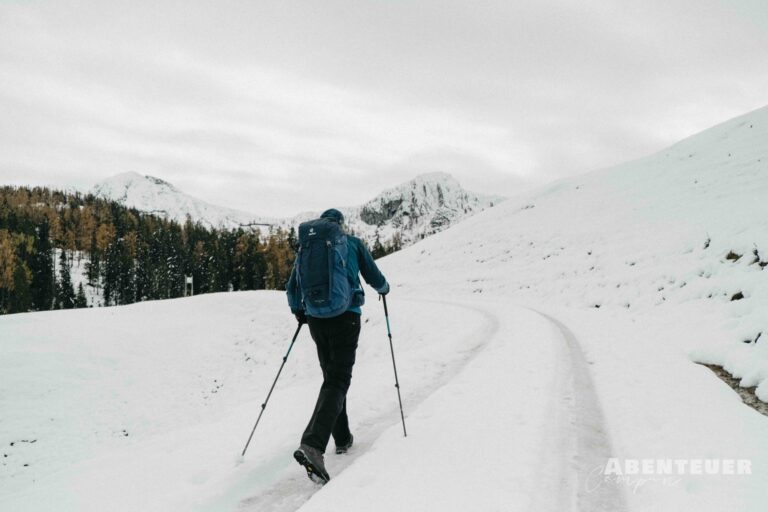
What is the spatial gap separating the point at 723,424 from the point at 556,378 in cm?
268

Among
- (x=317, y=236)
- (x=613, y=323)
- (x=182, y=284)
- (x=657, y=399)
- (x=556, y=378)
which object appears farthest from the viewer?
(x=182, y=284)

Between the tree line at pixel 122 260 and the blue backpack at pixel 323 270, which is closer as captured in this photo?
the blue backpack at pixel 323 270

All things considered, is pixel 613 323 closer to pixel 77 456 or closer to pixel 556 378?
pixel 556 378

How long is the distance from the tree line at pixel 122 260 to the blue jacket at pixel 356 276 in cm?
7192

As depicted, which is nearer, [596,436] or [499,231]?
[596,436]

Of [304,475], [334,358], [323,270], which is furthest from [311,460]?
[323,270]

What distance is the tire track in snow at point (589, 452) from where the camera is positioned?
382cm

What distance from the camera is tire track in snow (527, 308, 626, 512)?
3.82 m

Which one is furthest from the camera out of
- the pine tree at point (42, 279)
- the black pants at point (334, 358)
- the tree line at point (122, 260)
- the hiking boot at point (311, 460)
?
the tree line at point (122, 260)

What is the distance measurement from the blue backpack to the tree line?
238 feet

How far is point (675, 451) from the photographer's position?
15.7 feet

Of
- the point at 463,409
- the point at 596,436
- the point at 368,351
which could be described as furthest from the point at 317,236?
the point at 368,351

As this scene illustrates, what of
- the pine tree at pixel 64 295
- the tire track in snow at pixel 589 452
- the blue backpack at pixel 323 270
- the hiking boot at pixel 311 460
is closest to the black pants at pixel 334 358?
the blue backpack at pixel 323 270

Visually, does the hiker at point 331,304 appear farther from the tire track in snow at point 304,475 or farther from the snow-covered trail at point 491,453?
the snow-covered trail at point 491,453
